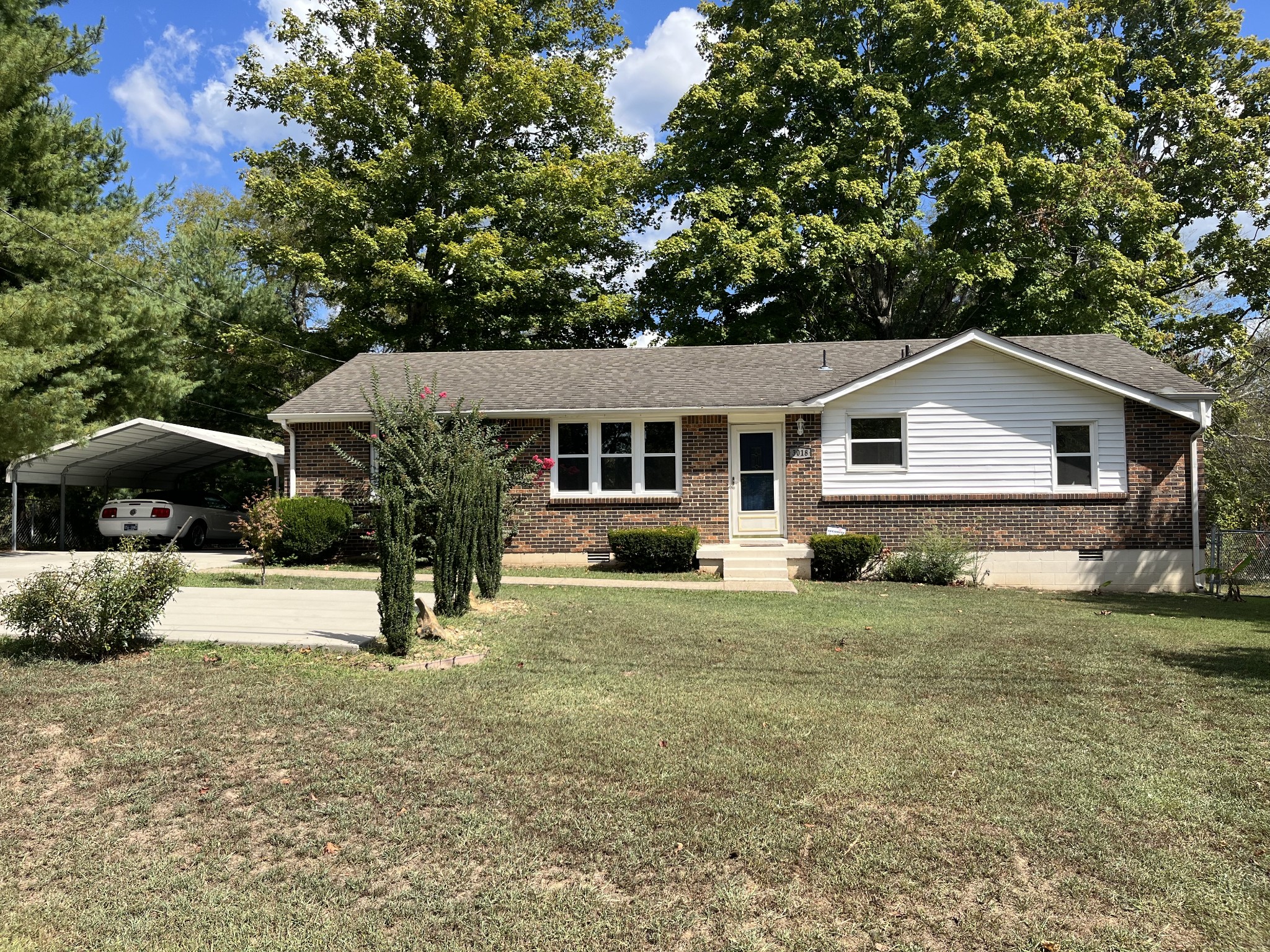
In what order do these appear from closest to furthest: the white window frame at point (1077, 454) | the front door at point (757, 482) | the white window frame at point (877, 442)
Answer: the white window frame at point (1077, 454) < the white window frame at point (877, 442) < the front door at point (757, 482)

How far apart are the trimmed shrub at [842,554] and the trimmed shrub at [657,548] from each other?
7.47 feet

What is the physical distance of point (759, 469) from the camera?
51.4ft

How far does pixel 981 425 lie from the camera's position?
14805mm

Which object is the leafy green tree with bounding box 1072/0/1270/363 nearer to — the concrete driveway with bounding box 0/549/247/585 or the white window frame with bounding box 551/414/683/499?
the white window frame with bounding box 551/414/683/499


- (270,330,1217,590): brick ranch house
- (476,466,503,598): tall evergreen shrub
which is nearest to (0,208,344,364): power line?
(270,330,1217,590): brick ranch house

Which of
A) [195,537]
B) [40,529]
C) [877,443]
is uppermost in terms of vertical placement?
[877,443]

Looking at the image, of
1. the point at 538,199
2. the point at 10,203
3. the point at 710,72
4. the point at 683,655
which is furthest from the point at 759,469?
the point at 10,203

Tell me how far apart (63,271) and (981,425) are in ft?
68.8

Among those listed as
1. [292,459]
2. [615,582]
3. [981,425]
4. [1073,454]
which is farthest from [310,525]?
[1073,454]

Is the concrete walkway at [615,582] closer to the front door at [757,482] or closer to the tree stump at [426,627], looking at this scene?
the front door at [757,482]

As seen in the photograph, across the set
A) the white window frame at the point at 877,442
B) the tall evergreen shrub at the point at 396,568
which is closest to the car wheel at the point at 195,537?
the tall evergreen shrub at the point at 396,568

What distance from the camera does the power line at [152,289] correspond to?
18141mm

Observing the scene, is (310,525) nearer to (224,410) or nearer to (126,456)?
(126,456)

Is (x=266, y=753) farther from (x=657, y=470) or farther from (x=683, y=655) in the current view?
(x=657, y=470)
